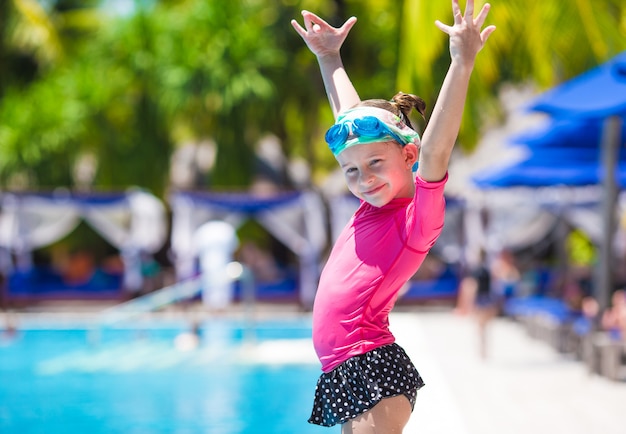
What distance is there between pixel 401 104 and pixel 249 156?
20243 millimetres

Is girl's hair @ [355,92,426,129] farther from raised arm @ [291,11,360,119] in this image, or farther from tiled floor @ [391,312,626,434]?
Answer: tiled floor @ [391,312,626,434]

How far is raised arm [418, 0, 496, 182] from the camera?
119 inches

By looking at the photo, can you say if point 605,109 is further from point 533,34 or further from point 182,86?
point 182,86

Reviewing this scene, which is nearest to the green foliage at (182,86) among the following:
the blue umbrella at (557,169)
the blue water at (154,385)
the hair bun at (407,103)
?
the blue umbrella at (557,169)

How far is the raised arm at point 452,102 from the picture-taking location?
301cm

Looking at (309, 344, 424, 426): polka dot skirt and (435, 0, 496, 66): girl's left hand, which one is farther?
(309, 344, 424, 426): polka dot skirt

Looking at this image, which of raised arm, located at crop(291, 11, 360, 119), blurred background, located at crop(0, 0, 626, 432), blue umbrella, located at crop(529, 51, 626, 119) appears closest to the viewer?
raised arm, located at crop(291, 11, 360, 119)

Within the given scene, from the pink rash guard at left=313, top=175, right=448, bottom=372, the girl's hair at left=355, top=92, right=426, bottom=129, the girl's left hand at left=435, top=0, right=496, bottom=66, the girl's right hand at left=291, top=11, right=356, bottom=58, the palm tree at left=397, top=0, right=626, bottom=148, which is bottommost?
the pink rash guard at left=313, top=175, right=448, bottom=372

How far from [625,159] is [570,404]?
220 inches

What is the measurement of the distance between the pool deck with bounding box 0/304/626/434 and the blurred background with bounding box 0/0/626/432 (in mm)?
639

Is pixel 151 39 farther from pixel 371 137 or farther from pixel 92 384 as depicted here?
pixel 371 137

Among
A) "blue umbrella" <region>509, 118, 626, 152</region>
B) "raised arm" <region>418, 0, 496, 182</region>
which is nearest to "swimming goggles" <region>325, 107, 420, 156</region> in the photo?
"raised arm" <region>418, 0, 496, 182</region>

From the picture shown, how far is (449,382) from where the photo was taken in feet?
32.2

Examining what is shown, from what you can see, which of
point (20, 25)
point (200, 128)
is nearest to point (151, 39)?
point (200, 128)
